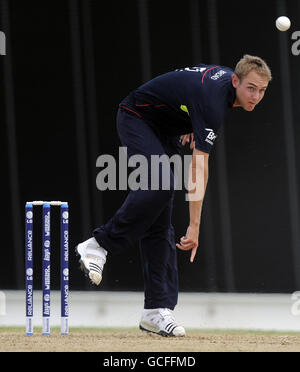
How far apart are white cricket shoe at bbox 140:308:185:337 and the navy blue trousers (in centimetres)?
4

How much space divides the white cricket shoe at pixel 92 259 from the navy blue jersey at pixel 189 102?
691 millimetres

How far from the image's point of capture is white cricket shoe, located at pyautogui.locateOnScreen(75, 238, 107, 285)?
4.41 metres

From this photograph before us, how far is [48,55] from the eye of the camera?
7.07 m

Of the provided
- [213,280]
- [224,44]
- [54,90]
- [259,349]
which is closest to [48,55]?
[54,90]

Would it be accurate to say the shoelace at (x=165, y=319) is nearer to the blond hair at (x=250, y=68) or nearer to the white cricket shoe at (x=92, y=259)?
the white cricket shoe at (x=92, y=259)

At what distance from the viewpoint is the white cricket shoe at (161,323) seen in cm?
474

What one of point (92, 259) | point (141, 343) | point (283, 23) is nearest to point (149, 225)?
point (92, 259)

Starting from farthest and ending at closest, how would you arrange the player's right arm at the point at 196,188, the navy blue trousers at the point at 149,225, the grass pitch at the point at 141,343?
the navy blue trousers at the point at 149,225
the player's right arm at the point at 196,188
the grass pitch at the point at 141,343

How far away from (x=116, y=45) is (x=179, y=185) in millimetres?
1144

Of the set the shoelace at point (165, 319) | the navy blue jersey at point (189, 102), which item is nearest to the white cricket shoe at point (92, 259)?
the shoelace at point (165, 319)

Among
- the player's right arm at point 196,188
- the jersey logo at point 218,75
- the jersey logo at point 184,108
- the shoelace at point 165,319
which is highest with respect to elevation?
the jersey logo at point 218,75

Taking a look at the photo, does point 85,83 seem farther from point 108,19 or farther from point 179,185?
point 179,185

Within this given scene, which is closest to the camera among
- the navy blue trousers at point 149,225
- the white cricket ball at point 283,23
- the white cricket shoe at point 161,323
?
the navy blue trousers at point 149,225

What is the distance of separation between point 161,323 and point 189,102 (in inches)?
44.9
